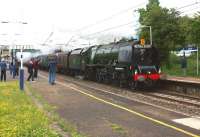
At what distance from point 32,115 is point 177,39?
40.3 m

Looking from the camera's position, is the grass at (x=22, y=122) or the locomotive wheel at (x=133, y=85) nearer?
the grass at (x=22, y=122)

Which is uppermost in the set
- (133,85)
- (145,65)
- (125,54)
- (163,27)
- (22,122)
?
(163,27)

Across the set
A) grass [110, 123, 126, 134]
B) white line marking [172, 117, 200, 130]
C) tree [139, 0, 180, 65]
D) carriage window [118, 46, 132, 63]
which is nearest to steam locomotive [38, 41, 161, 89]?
carriage window [118, 46, 132, 63]

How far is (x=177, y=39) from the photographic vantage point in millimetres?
50875

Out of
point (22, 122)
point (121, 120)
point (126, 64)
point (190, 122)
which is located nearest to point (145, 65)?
point (126, 64)

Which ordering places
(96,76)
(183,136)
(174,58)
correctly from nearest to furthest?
(183,136) → (96,76) → (174,58)

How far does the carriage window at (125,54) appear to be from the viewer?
26469 millimetres

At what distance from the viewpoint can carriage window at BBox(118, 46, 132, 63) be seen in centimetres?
2647

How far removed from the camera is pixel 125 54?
1068 inches

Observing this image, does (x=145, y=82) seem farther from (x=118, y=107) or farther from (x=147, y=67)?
(x=118, y=107)

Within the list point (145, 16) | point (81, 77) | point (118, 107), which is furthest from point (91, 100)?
point (145, 16)

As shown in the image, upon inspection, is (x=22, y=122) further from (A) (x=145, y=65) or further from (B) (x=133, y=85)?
(A) (x=145, y=65)

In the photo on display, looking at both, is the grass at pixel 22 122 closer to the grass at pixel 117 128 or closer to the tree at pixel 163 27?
the grass at pixel 117 128

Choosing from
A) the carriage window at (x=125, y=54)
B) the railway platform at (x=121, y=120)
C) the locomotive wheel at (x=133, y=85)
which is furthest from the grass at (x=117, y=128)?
the carriage window at (x=125, y=54)
